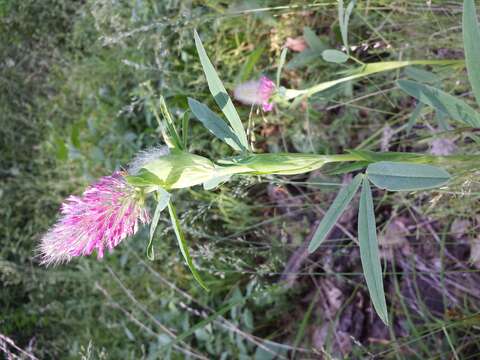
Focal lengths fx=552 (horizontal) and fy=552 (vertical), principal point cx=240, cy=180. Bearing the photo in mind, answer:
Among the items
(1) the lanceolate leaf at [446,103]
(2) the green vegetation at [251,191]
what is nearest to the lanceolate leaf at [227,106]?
(2) the green vegetation at [251,191]

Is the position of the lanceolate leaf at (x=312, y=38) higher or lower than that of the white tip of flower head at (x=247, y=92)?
higher

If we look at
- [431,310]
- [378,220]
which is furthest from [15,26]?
[431,310]

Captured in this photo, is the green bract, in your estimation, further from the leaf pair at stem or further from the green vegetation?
the leaf pair at stem

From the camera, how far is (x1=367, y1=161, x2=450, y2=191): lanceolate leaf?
2.68 ft

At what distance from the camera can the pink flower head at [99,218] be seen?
0.93 m

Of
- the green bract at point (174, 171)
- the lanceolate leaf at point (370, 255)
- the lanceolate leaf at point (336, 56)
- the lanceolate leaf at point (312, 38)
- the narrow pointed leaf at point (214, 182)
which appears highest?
the green bract at point (174, 171)

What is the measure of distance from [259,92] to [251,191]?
0.79 meters

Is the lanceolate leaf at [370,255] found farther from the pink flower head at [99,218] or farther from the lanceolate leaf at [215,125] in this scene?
the pink flower head at [99,218]

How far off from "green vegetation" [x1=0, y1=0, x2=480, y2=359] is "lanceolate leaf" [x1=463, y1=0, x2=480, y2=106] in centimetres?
12

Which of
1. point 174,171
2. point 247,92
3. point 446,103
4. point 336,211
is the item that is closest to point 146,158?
point 174,171

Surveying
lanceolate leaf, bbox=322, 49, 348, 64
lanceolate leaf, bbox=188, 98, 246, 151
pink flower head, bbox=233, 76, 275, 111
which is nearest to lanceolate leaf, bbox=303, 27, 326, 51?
pink flower head, bbox=233, 76, 275, 111

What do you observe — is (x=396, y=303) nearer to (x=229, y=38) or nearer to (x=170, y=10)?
(x=229, y=38)

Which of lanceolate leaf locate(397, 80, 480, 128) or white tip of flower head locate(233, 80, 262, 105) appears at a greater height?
lanceolate leaf locate(397, 80, 480, 128)

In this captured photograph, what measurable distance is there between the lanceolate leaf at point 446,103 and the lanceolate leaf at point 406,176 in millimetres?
197
